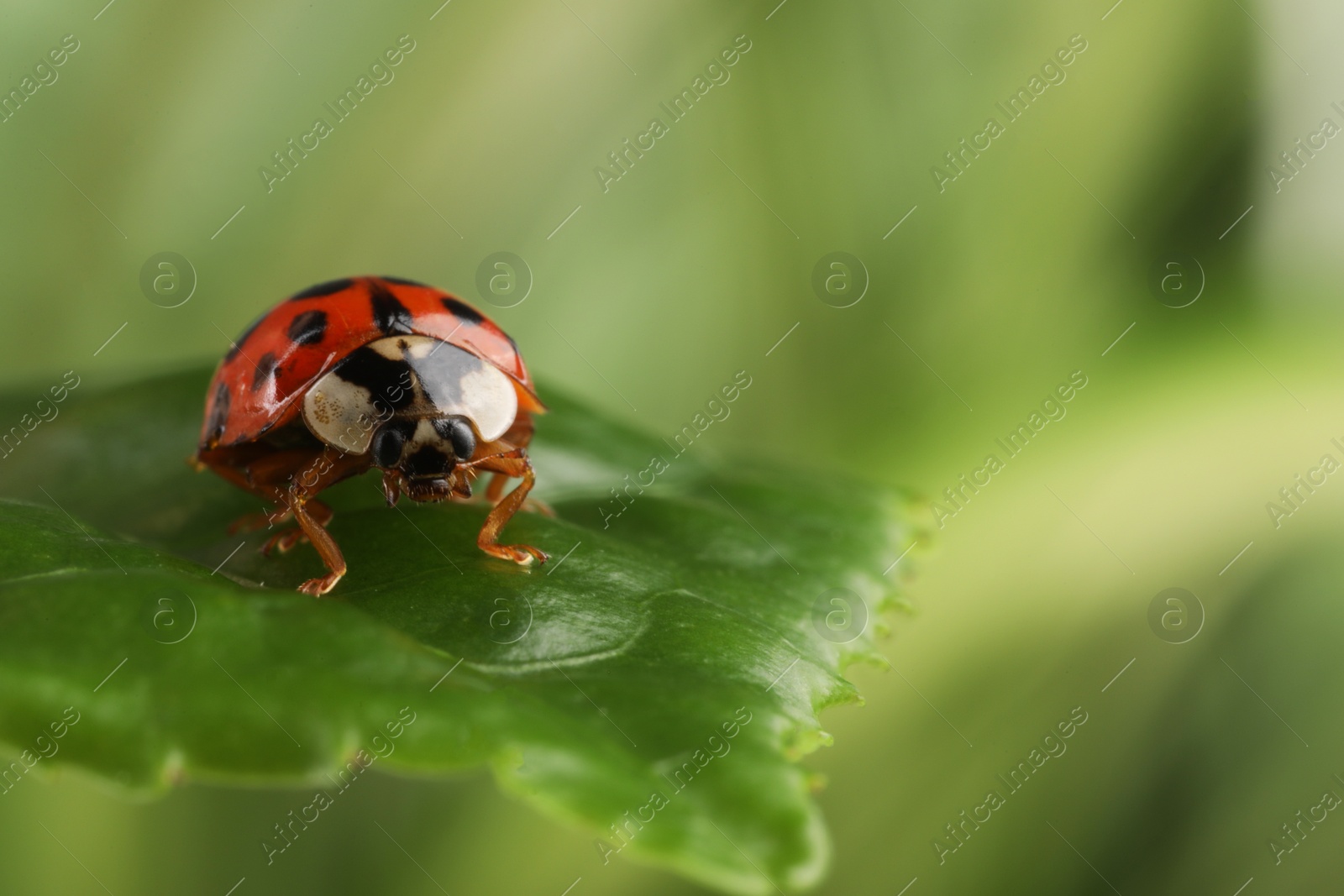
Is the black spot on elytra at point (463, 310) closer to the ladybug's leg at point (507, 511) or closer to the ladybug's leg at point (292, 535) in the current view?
the ladybug's leg at point (507, 511)

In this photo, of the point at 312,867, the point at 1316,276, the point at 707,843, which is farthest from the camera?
the point at 1316,276

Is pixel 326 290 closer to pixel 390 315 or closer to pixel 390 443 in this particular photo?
pixel 390 315

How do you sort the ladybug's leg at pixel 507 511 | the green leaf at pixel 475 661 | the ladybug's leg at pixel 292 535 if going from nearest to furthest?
the green leaf at pixel 475 661, the ladybug's leg at pixel 507 511, the ladybug's leg at pixel 292 535

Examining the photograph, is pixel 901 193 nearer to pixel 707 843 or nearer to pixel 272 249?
pixel 272 249

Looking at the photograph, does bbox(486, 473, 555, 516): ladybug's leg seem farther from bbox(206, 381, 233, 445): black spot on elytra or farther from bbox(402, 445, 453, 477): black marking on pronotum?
bbox(206, 381, 233, 445): black spot on elytra

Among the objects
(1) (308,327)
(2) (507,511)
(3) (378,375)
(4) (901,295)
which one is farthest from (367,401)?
(4) (901,295)

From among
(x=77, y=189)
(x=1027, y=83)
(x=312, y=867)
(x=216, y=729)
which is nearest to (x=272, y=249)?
(x=77, y=189)

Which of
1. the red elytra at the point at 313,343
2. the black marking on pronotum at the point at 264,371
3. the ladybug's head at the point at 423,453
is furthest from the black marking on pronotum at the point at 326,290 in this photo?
the ladybug's head at the point at 423,453

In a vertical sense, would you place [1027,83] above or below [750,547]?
above
